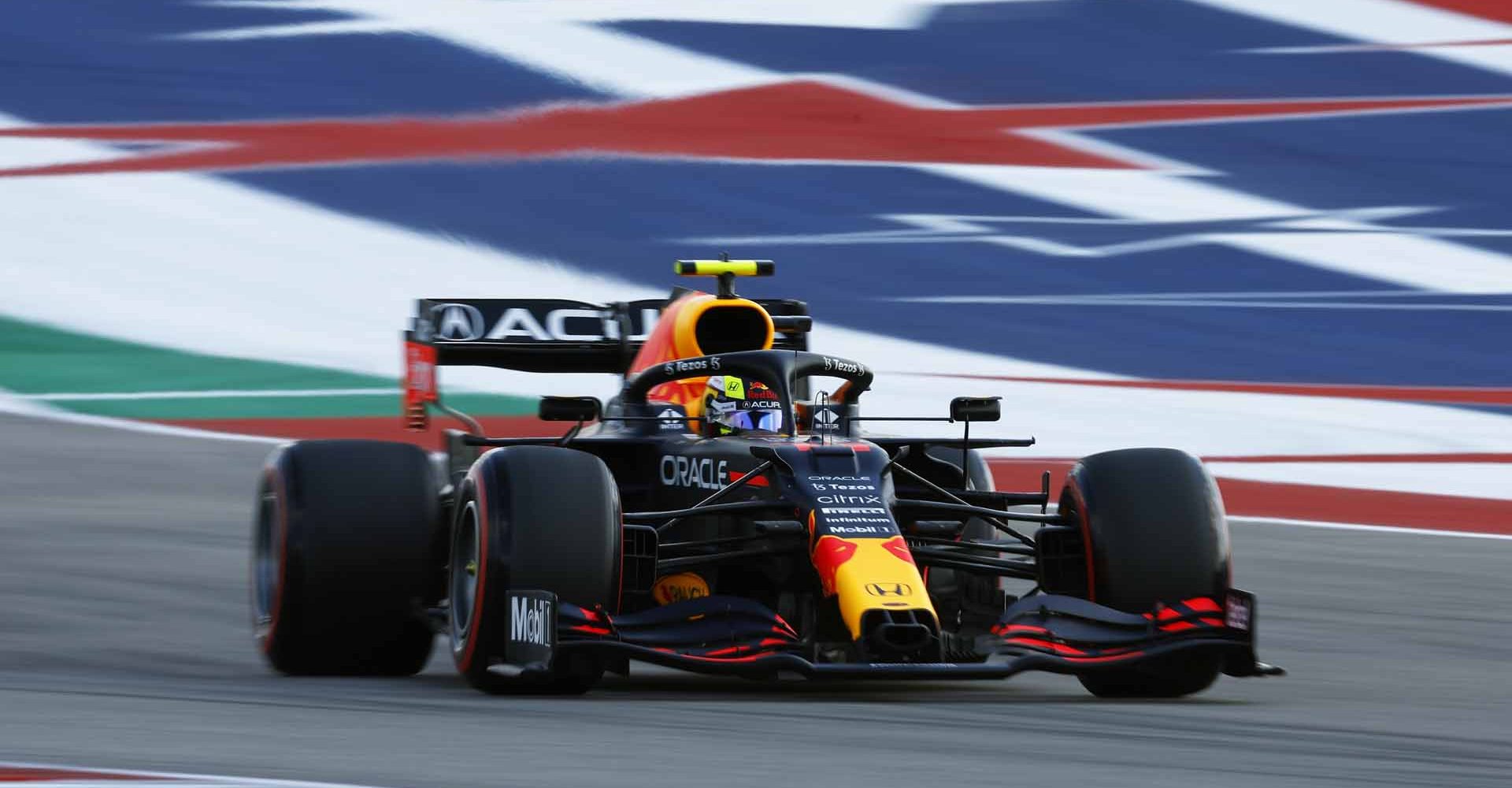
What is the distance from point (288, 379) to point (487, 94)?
7649 millimetres

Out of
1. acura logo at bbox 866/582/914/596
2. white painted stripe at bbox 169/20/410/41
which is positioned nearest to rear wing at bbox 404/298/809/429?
acura logo at bbox 866/582/914/596

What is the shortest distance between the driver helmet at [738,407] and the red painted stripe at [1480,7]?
23.4m

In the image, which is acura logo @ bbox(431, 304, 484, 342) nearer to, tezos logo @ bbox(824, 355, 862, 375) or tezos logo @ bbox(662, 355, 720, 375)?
tezos logo @ bbox(662, 355, 720, 375)

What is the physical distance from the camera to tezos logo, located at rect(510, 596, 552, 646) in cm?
804

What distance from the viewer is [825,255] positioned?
964 inches

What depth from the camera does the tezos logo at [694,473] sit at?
9312 mm

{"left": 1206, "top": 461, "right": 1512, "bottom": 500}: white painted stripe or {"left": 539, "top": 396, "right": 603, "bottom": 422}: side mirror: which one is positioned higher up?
{"left": 539, "top": 396, "right": 603, "bottom": 422}: side mirror

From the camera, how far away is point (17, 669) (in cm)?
928

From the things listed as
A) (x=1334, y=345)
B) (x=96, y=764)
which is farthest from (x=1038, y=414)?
(x=96, y=764)

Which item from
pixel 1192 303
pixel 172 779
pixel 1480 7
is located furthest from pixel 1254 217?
pixel 172 779

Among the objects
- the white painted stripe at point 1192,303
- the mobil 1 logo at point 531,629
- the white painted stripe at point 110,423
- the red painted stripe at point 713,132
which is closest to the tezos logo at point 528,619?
the mobil 1 logo at point 531,629

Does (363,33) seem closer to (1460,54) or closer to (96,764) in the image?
(1460,54)

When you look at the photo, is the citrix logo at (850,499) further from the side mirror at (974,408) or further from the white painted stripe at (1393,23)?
the white painted stripe at (1393,23)

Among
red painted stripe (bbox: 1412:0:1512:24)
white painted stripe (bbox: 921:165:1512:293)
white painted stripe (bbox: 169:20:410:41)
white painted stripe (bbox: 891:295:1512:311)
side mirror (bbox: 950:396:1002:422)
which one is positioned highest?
red painted stripe (bbox: 1412:0:1512:24)
